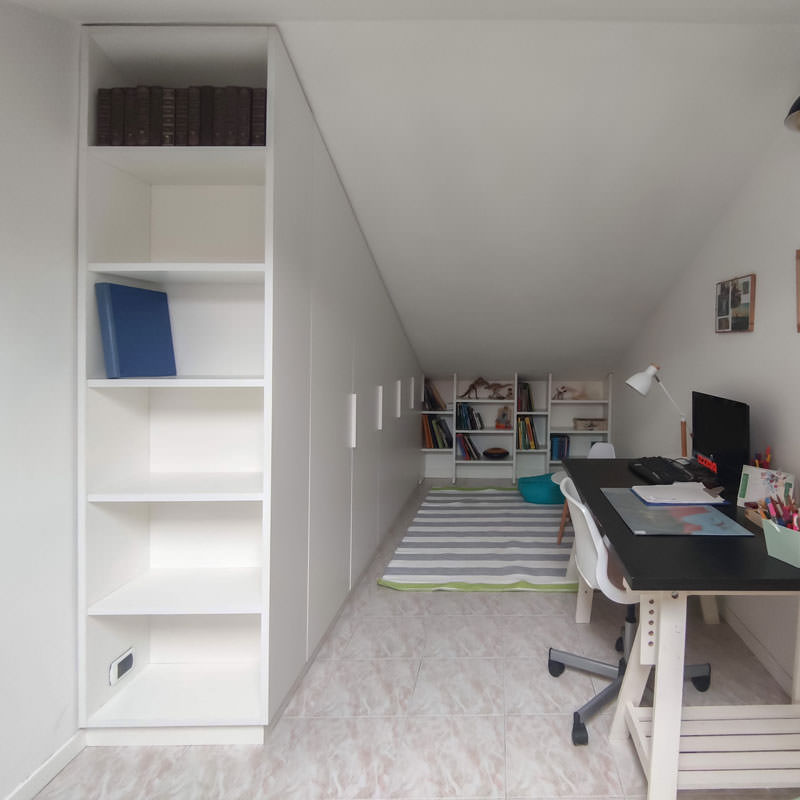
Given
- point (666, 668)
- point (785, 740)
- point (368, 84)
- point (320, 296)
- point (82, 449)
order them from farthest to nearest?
point (320, 296) < point (368, 84) < point (82, 449) < point (785, 740) < point (666, 668)

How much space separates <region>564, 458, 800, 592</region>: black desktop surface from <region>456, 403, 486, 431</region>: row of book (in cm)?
411

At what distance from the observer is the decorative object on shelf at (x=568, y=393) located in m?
6.29

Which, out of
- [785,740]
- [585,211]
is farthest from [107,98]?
[785,740]

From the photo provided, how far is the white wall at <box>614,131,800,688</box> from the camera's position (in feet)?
7.72

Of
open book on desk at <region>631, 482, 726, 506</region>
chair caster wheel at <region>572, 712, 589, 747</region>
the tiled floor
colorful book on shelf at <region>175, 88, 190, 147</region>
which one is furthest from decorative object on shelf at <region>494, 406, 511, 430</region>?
colorful book on shelf at <region>175, 88, 190, 147</region>

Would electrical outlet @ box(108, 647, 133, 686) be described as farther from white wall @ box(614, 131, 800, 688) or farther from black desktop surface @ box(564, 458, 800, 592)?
white wall @ box(614, 131, 800, 688)

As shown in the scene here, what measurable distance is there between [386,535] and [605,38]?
10.4 feet

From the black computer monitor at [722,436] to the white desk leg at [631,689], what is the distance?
1.00 m

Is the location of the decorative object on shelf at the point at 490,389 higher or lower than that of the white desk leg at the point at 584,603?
higher

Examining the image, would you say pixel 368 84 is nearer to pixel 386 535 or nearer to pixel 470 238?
pixel 470 238

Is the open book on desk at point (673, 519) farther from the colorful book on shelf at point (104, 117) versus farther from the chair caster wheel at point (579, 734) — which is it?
the colorful book on shelf at point (104, 117)

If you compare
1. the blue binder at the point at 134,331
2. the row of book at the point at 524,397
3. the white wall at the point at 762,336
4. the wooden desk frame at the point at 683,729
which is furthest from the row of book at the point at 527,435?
the blue binder at the point at 134,331

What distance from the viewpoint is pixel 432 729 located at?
2033 millimetres

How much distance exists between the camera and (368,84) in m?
2.34
